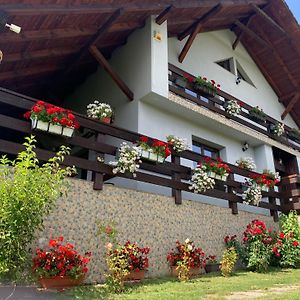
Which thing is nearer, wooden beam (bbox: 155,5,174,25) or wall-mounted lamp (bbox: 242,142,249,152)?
wooden beam (bbox: 155,5,174,25)

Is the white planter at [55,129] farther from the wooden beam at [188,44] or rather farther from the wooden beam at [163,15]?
the wooden beam at [188,44]

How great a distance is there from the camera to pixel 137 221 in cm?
729

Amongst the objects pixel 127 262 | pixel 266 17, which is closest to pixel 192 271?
pixel 127 262

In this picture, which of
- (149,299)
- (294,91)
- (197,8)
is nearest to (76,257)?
(149,299)

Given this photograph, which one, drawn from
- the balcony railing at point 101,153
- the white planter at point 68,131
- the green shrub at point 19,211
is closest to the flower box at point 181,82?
the balcony railing at point 101,153

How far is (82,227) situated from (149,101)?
4.89 m

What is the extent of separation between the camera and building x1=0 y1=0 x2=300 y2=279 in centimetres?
716

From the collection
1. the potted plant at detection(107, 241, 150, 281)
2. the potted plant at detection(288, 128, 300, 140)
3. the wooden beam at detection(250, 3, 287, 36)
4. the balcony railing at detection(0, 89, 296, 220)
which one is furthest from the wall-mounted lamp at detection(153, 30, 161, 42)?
the potted plant at detection(288, 128, 300, 140)

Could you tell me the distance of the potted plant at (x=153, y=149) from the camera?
25.5 feet

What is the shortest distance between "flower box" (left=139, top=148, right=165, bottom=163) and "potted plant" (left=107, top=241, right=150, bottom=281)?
1.95 m

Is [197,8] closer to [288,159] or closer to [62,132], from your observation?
[62,132]

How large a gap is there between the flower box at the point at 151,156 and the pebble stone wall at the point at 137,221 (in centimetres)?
79

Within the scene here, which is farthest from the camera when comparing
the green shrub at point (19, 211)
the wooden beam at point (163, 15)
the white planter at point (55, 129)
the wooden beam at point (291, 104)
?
the wooden beam at point (291, 104)

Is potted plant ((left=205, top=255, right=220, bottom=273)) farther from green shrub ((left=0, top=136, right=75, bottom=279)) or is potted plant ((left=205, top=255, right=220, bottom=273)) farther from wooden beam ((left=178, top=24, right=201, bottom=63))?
wooden beam ((left=178, top=24, right=201, bottom=63))
